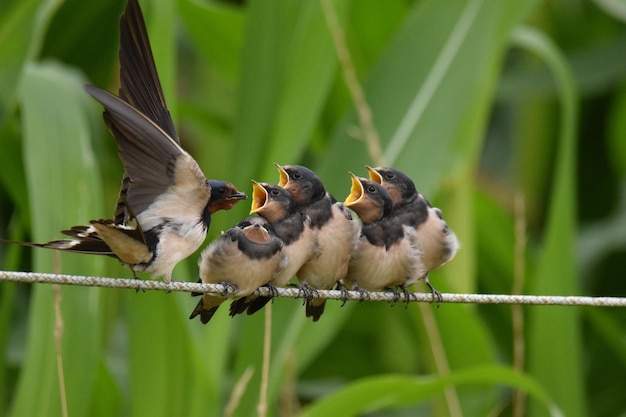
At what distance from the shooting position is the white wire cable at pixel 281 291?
136 centimetres

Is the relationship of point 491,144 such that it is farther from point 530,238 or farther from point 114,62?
point 114,62

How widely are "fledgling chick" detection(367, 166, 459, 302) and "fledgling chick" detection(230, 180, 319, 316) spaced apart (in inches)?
7.4

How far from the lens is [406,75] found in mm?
2660

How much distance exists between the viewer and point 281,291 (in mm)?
1604

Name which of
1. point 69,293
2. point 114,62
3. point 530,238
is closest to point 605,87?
point 530,238

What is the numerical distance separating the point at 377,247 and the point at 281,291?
0.27 meters

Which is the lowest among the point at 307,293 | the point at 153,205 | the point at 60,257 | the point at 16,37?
the point at 60,257

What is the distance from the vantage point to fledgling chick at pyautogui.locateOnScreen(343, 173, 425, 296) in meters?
1.82

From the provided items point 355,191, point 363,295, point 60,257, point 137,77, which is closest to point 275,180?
point 60,257

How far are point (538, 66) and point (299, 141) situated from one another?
1989 mm

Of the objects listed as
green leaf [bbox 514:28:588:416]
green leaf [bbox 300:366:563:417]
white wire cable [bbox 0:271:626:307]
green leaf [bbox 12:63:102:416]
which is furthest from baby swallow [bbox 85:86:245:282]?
green leaf [bbox 514:28:588:416]

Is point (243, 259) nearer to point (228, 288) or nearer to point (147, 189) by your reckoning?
point (228, 288)

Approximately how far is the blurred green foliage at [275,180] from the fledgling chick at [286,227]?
1.76ft

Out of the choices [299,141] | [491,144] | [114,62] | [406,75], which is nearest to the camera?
[299,141]
